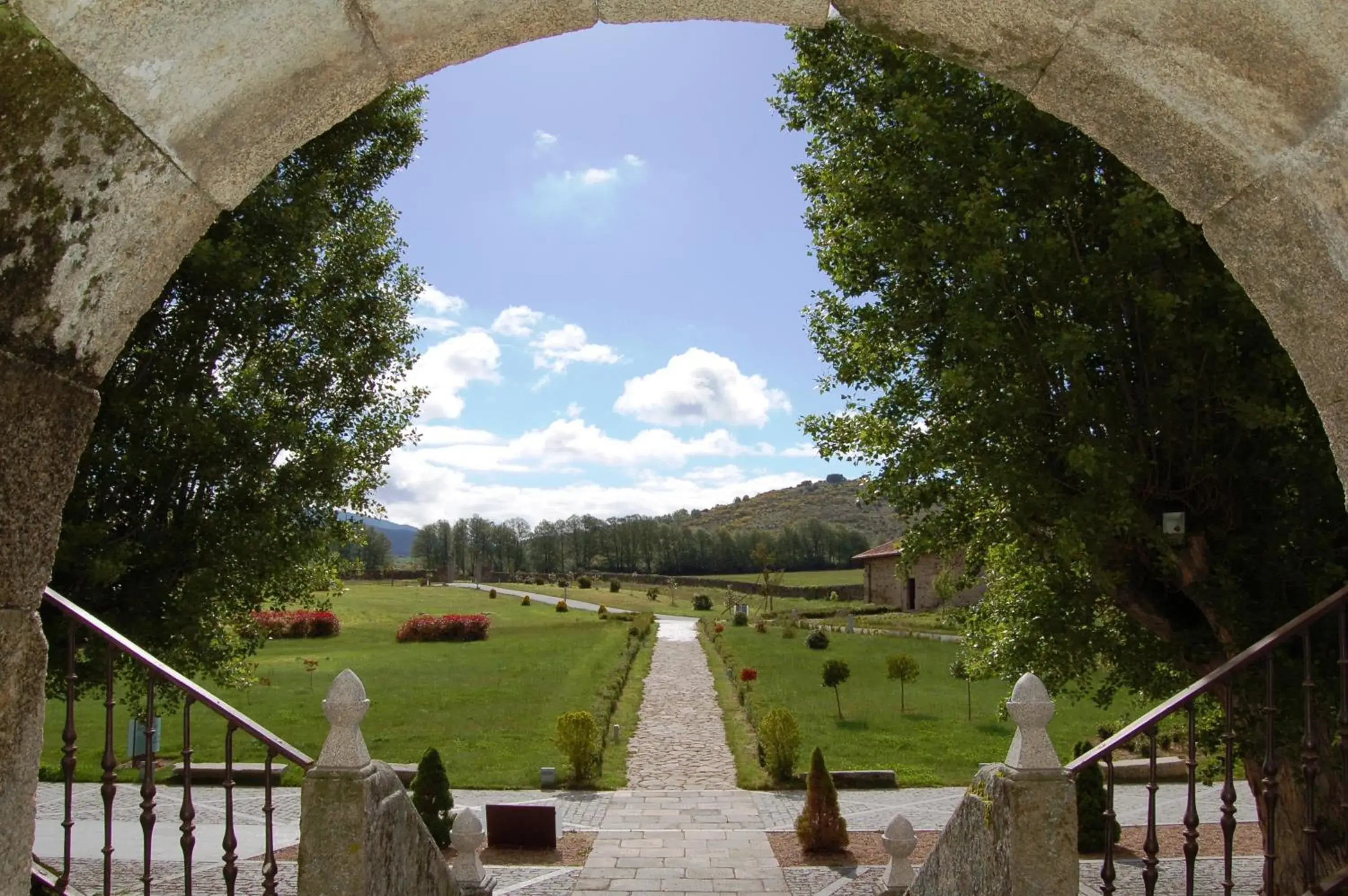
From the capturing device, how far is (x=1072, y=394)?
6934 millimetres

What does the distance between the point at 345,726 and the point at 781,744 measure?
43.1 feet

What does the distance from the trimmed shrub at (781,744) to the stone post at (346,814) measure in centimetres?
1258

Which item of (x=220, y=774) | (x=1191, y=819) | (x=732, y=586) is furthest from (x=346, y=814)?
(x=732, y=586)

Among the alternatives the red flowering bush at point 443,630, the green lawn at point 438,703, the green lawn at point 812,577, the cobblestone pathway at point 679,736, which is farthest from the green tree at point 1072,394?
the green lawn at point 812,577

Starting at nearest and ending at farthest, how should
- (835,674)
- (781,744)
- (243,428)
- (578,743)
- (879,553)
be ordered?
(243,428), (578,743), (781,744), (835,674), (879,553)

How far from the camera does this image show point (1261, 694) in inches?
259

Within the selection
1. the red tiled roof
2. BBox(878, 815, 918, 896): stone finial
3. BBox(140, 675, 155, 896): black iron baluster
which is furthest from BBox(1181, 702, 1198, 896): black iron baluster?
the red tiled roof

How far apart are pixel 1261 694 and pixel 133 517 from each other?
991 cm

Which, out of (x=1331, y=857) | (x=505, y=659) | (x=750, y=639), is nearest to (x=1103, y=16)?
(x=1331, y=857)

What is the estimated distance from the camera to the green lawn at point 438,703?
59.6 ft

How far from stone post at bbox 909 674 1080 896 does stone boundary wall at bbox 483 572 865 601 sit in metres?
63.2

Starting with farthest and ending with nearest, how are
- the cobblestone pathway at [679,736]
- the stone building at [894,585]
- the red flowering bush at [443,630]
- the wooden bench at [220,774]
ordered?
the stone building at [894,585] < the red flowering bush at [443,630] < the cobblestone pathway at [679,736] < the wooden bench at [220,774]

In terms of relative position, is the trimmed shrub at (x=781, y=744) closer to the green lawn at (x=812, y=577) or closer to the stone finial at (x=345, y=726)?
the stone finial at (x=345, y=726)

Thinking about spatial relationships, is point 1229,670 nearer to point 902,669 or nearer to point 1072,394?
point 1072,394
